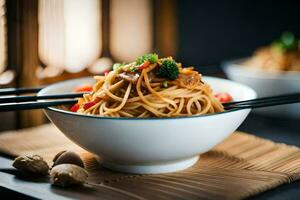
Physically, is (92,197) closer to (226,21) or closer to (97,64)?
(97,64)

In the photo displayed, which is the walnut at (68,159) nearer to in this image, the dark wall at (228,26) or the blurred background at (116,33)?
the blurred background at (116,33)

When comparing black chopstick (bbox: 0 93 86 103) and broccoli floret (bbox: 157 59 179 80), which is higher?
broccoli floret (bbox: 157 59 179 80)

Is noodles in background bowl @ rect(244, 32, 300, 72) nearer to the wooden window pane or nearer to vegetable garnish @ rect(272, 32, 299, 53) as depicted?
vegetable garnish @ rect(272, 32, 299, 53)

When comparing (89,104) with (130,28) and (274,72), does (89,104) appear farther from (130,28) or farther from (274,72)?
(130,28)

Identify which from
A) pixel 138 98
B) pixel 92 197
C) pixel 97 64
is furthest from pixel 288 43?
pixel 92 197

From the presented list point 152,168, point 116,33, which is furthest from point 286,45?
point 152,168

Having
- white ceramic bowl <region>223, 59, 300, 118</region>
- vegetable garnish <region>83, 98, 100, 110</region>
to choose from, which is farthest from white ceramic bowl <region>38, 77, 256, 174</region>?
white ceramic bowl <region>223, 59, 300, 118</region>

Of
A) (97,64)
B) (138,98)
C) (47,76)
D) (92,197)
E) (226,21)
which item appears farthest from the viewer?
(226,21)
